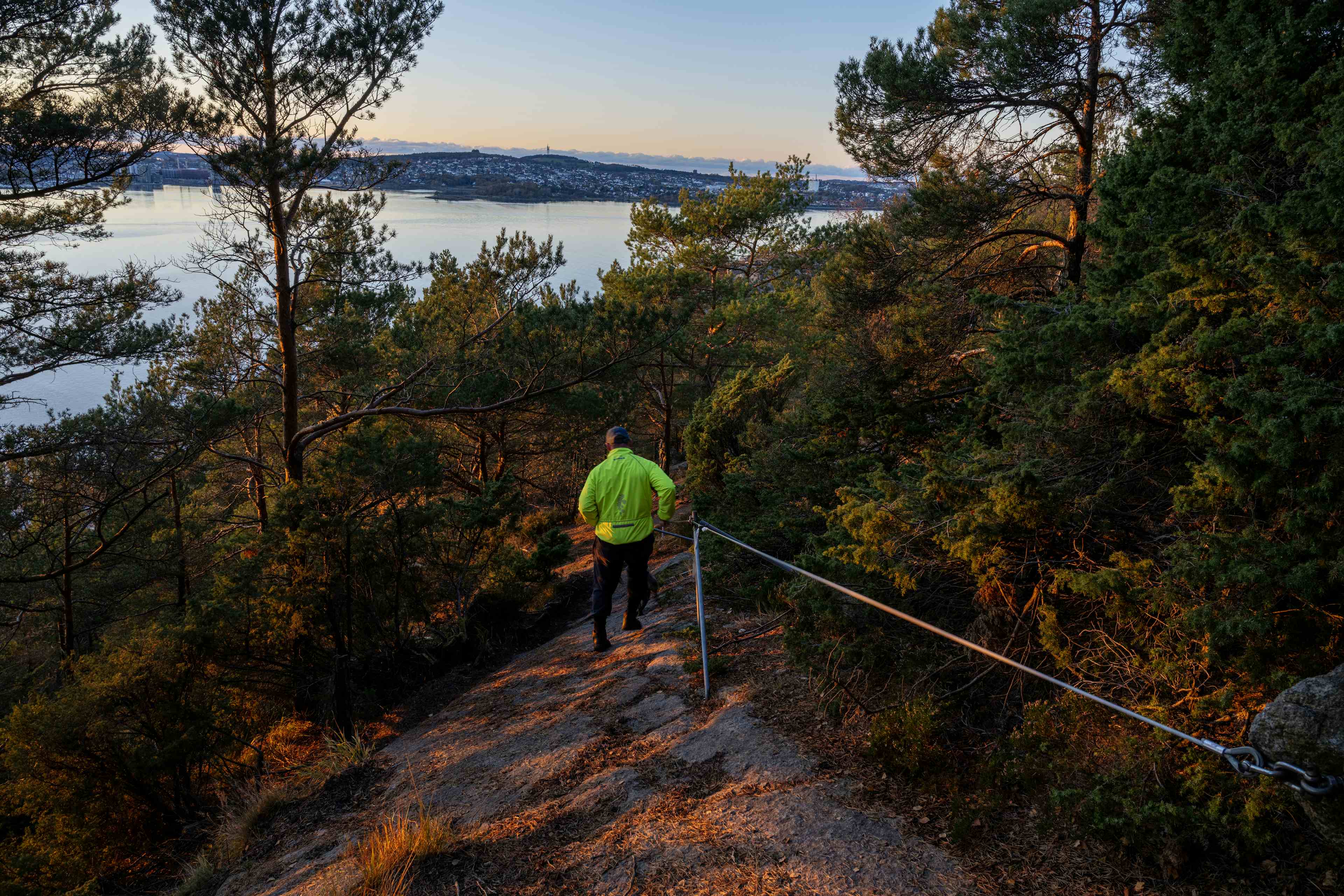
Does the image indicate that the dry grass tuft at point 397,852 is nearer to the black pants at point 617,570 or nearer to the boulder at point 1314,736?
the black pants at point 617,570

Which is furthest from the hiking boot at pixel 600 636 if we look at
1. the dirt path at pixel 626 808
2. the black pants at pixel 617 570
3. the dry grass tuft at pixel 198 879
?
the dry grass tuft at pixel 198 879

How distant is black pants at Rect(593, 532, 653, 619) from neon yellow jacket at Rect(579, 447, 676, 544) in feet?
0.58

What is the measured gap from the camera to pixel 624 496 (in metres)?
5.89

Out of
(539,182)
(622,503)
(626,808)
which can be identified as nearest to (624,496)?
(622,503)

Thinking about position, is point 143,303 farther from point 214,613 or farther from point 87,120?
point 214,613

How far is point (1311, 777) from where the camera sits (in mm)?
2221

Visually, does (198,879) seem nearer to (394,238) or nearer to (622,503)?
(622,503)

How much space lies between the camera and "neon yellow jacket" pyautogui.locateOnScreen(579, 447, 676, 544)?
19.2ft

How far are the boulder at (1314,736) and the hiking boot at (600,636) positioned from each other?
5.01 m

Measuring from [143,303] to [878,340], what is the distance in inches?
409

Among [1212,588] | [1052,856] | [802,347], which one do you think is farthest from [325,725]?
[802,347]

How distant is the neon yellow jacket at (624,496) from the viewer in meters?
5.87

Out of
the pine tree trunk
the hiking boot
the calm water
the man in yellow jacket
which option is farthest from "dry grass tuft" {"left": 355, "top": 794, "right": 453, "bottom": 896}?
the pine tree trunk

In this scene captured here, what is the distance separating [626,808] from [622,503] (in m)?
2.47
